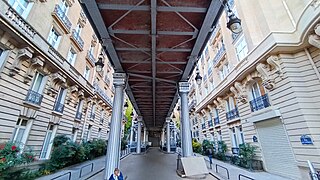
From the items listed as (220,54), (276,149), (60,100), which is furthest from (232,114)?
(60,100)

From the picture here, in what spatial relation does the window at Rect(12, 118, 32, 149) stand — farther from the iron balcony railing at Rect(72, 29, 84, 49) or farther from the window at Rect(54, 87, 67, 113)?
the iron balcony railing at Rect(72, 29, 84, 49)

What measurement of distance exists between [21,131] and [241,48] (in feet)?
52.8

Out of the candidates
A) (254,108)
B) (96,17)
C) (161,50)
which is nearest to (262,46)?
(254,108)

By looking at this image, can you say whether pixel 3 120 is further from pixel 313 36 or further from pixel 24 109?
pixel 313 36

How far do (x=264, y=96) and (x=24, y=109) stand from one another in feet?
46.0

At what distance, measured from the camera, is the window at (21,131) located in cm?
818

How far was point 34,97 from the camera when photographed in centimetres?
905

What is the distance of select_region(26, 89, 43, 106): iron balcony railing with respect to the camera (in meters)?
8.64

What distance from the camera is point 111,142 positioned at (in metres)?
6.97

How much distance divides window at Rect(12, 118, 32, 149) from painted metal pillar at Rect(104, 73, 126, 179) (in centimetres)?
529

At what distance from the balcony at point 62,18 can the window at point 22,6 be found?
179 cm

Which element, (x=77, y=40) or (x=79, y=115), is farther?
(x=79, y=115)

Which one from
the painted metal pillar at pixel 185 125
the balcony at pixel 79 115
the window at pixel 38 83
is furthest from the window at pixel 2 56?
the painted metal pillar at pixel 185 125

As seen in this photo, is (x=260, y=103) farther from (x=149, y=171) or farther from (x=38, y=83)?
(x=38, y=83)
